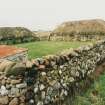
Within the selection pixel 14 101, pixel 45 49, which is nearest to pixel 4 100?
pixel 14 101

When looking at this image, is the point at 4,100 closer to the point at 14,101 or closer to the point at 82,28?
the point at 14,101

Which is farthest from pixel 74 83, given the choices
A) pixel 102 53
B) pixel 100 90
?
pixel 102 53

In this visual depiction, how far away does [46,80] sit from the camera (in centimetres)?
746

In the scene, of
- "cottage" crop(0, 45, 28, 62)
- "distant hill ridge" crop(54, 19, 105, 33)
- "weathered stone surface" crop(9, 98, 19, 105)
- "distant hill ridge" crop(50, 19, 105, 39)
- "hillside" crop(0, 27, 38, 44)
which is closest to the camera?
"weathered stone surface" crop(9, 98, 19, 105)

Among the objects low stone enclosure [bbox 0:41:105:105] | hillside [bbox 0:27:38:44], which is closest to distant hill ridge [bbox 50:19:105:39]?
hillside [bbox 0:27:38:44]

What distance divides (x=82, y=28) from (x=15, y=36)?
8782 millimetres

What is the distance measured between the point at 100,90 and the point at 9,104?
4581mm

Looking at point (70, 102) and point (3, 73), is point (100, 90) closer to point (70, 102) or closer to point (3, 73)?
point (70, 102)

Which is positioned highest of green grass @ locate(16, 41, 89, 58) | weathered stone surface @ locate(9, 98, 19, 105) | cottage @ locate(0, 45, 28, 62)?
weathered stone surface @ locate(9, 98, 19, 105)

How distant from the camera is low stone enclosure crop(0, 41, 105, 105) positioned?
6.57 metres

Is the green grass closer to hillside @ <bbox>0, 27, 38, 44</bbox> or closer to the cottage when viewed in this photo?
the cottage

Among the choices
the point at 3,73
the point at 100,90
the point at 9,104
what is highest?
the point at 3,73

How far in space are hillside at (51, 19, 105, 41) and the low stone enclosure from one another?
22.9m

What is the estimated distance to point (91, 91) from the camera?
32.3ft
